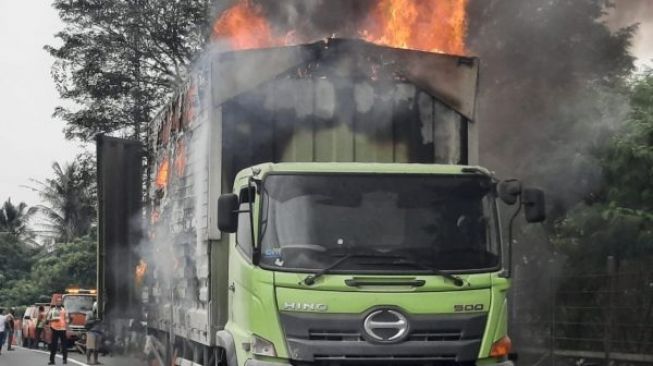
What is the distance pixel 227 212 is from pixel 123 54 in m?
26.8

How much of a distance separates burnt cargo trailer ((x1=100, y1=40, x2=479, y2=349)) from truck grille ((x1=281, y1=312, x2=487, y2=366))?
62.9 inches

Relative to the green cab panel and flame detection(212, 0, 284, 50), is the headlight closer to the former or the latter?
the green cab panel

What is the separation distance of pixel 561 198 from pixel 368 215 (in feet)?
28.2

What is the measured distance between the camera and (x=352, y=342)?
305 inches

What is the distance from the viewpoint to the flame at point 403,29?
13250mm

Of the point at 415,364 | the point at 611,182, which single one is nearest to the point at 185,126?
the point at 415,364

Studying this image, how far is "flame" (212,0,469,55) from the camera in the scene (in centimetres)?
1325

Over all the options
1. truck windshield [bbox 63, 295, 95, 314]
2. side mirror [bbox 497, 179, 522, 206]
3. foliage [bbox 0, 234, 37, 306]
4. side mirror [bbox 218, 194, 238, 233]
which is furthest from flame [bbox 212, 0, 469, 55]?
foliage [bbox 0, 234, 37, 306]

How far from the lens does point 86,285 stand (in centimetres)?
5031

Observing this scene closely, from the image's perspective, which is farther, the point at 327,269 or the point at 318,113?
the point at 318,113

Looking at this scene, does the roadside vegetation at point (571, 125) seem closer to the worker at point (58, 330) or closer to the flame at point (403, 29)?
the flame at point (403, 29)

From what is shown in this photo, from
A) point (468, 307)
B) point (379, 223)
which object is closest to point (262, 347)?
point (379, 223)

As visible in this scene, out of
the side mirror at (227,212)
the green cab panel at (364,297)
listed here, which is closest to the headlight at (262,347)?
the green cab panel at (364,297)

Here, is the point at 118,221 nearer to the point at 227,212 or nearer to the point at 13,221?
the point at 227,212
